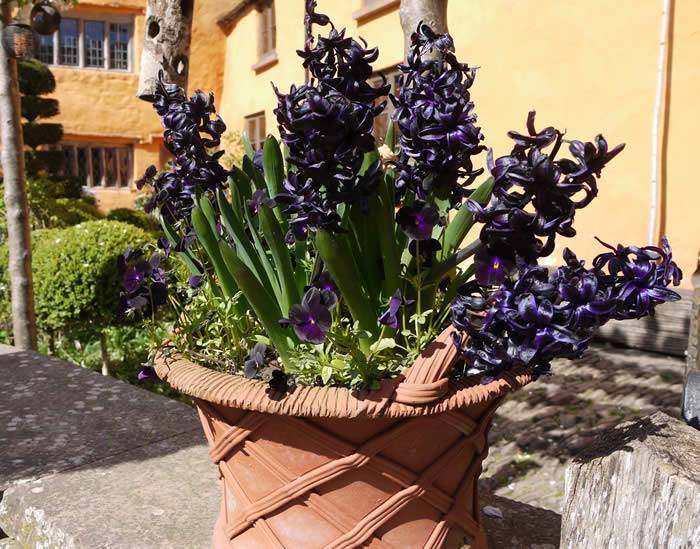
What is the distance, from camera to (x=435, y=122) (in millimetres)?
1174

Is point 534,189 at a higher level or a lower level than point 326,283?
higher

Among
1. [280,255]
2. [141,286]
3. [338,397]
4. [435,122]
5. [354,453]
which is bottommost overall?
[354,453]

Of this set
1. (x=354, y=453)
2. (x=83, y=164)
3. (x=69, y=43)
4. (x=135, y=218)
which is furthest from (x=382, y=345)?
(x=69, y=43)

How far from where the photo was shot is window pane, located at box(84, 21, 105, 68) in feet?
49.5

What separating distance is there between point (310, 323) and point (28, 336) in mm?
3920

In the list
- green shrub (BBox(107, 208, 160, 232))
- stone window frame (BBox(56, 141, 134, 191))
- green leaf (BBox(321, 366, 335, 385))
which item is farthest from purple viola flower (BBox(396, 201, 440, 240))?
stone window frame (BBox(56, 141, 134, 191))

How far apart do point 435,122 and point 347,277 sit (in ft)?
1.00

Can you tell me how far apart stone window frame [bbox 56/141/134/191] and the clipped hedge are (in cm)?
1022

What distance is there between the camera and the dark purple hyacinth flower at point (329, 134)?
1.12 m

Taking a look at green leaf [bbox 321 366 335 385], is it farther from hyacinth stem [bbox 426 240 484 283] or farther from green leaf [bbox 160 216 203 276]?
green leaf [bbox 160 216 203 276]

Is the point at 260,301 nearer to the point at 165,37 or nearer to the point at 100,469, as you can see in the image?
the point at 100,469

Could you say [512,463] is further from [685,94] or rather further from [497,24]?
[497,24]

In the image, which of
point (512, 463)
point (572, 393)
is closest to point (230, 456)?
point (512, 463)

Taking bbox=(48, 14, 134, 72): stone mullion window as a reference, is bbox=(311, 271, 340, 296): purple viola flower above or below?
below
